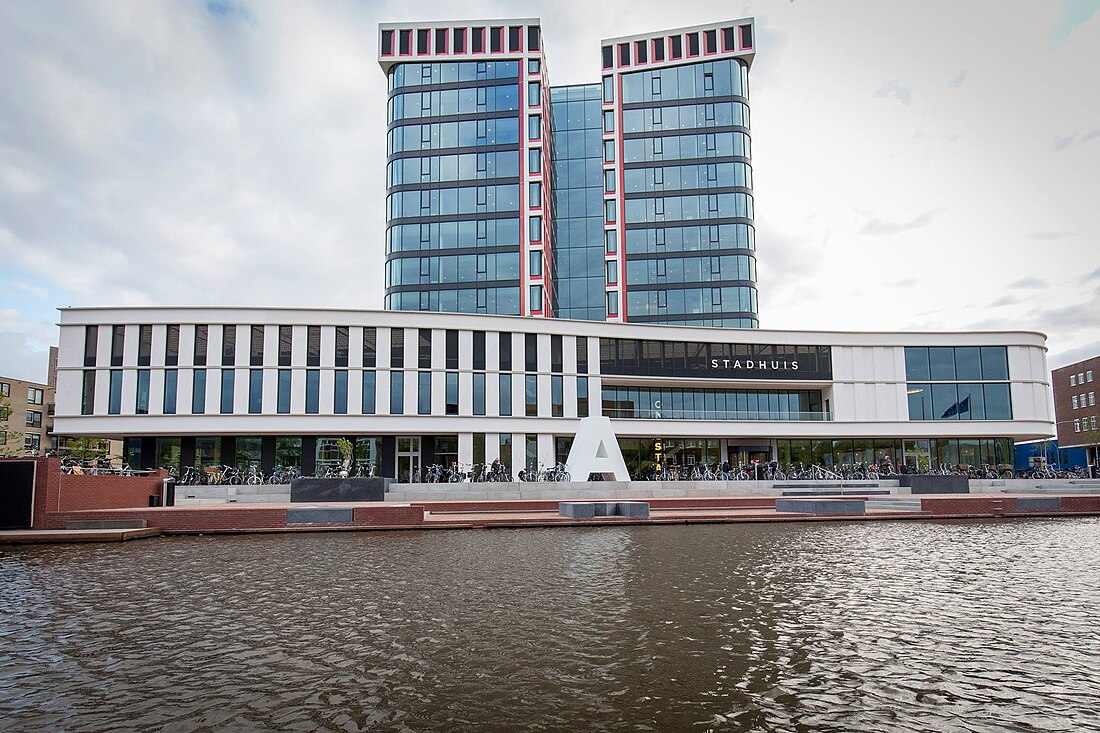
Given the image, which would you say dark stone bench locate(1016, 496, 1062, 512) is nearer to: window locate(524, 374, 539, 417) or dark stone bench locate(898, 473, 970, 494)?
dark stone bench locate(898, 473, 970, 494)

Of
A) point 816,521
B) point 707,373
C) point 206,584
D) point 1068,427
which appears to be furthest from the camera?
point 1068,427

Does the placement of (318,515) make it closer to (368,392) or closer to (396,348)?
(368,392)

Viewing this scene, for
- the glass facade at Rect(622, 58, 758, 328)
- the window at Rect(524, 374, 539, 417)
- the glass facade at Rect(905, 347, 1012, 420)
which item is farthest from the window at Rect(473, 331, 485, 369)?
the glass facade at Rect(905, 347, 1012, 420)

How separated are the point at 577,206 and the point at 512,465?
37.2 m

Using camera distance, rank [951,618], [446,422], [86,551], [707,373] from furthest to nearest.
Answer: [707,373]
[446,422]
[86,551]
[951,618]

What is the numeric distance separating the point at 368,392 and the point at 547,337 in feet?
41.7

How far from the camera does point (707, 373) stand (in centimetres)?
5500

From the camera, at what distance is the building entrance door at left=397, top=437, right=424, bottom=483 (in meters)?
49.3

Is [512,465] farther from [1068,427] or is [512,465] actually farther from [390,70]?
[1068,427]

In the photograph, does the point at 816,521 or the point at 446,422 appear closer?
the point at 816,521

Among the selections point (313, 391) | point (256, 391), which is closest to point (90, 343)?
point (256, 391)

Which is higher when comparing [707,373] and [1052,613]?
[707,373]

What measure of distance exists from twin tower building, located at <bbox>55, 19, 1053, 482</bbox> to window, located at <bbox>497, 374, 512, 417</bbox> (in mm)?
100

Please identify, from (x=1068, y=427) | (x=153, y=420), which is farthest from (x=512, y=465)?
(x=1068, y=427)
